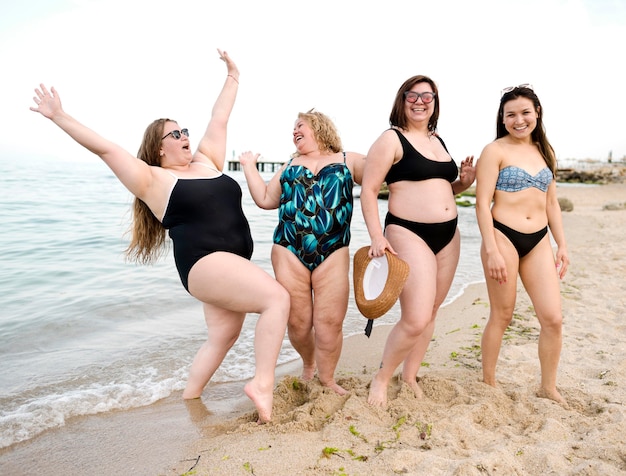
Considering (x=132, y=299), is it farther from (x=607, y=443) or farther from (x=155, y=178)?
(x=607, y=443)

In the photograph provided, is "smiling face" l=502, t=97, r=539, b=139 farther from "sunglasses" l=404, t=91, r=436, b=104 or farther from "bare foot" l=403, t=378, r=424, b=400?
"bare foot" l=403, t=378, r=424, b=400

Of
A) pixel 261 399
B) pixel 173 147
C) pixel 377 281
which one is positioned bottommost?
pixel 261 399

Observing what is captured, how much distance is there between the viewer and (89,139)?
133 inches

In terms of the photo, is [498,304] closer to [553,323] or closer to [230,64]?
[553,323]

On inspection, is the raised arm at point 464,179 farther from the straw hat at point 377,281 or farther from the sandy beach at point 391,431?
the sandy beach at point 391,431

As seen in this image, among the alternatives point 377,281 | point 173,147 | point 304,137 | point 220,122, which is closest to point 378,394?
point 377,281

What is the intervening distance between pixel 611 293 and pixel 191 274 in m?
6.28

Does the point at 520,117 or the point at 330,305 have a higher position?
the point at 520,117

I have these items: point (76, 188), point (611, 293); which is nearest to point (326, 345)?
point (611, 293)

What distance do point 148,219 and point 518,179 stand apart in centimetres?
285

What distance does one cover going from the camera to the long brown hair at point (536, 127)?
3.88 meters

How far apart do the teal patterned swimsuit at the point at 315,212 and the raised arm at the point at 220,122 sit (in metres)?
0.76

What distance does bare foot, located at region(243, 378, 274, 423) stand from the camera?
11.7ft

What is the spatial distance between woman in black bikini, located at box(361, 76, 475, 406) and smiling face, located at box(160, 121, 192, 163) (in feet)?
4.51
